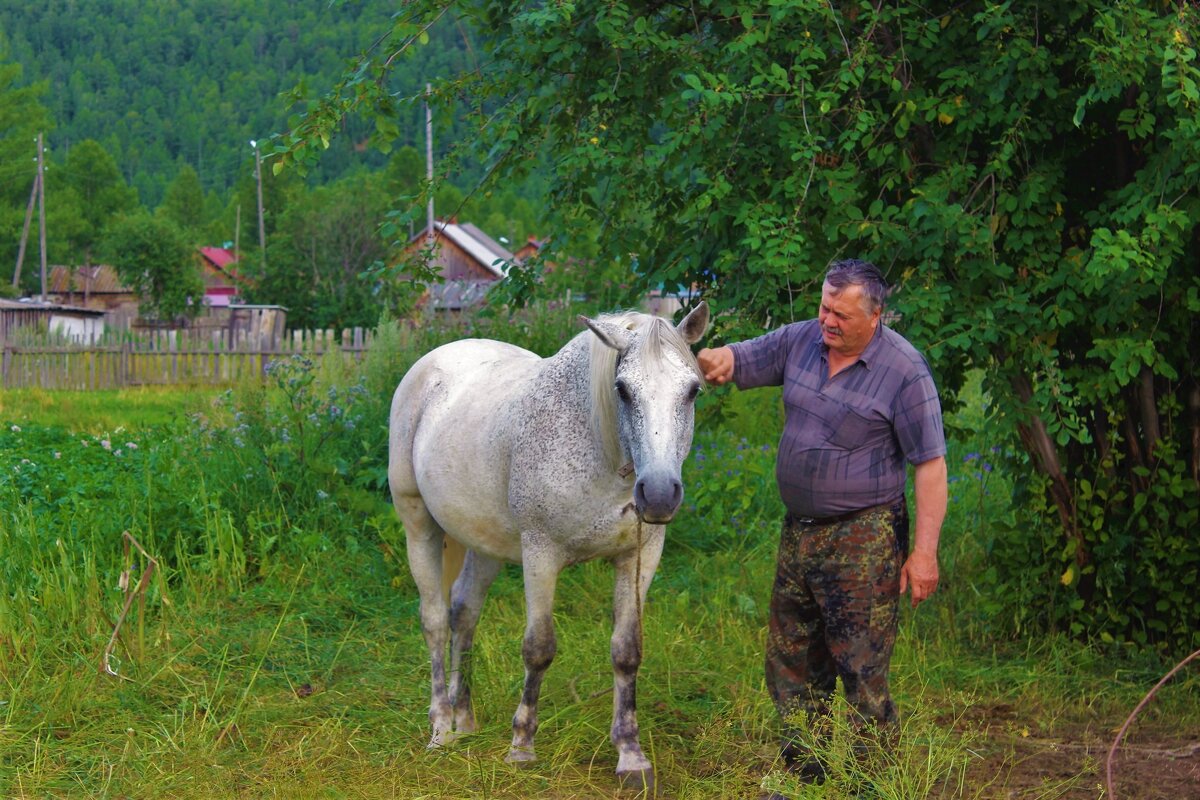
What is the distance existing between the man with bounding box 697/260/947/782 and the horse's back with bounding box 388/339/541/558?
1.23m

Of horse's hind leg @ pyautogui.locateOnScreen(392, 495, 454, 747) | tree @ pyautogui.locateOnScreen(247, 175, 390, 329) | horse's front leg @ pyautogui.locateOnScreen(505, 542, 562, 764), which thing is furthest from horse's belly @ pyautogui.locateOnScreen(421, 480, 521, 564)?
tree @ pyautogui.locateOnScreen(247, 175, 390, 329)

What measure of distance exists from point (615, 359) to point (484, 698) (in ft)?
6.59

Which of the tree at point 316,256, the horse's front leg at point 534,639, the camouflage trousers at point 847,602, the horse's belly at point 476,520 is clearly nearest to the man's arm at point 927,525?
the camouflage trousers at point 847,602

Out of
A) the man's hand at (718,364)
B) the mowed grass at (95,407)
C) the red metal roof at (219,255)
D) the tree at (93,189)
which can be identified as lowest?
the mowed grass at (95,407)

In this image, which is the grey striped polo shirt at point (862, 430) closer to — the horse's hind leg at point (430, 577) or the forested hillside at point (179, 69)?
the horse's hind leg at point (430, 577)

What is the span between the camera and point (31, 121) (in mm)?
59844

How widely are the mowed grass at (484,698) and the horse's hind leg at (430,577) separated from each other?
0.75ft

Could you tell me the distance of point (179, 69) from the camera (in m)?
146

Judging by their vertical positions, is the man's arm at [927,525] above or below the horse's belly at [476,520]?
above

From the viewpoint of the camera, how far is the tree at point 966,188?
16.5 ft

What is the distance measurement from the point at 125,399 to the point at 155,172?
353 ft

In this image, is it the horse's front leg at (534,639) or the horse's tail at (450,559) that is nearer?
the horse's front leg at (534,639)

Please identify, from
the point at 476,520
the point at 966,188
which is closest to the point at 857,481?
the point at 476,520

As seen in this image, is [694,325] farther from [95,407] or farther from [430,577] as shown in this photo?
[95,407]
